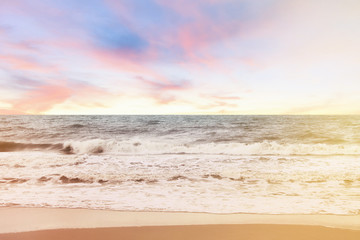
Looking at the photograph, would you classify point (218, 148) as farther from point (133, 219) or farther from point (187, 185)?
point (133, 219)

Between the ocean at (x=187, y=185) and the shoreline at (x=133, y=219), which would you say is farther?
the ocean at (x=187, y=185)

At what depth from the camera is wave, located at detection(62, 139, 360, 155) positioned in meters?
16.1

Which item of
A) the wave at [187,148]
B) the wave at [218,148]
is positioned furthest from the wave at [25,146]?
the wave at [218,148]

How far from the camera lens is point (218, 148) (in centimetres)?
1845

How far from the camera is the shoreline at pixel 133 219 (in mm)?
4629

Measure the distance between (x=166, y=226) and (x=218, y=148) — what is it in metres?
14.4

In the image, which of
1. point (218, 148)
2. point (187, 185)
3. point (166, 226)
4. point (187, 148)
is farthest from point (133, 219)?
point (218, 148)

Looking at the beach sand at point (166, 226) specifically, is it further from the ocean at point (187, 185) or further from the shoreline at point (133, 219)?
the ocean at point (187, 185)

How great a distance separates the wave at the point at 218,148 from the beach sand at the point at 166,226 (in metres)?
11.6

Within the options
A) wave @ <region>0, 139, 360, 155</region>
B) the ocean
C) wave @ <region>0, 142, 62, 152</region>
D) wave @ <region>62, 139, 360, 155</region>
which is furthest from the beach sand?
wave @ <region>0, 142, 62, 152</region>

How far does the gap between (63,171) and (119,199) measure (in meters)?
5.08

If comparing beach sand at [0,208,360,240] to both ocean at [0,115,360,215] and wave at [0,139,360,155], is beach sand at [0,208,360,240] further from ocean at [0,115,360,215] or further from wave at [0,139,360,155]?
wave at [0,139,360,155]

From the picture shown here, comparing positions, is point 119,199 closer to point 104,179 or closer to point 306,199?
point 104,179

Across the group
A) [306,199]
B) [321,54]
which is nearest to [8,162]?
[306,199]
